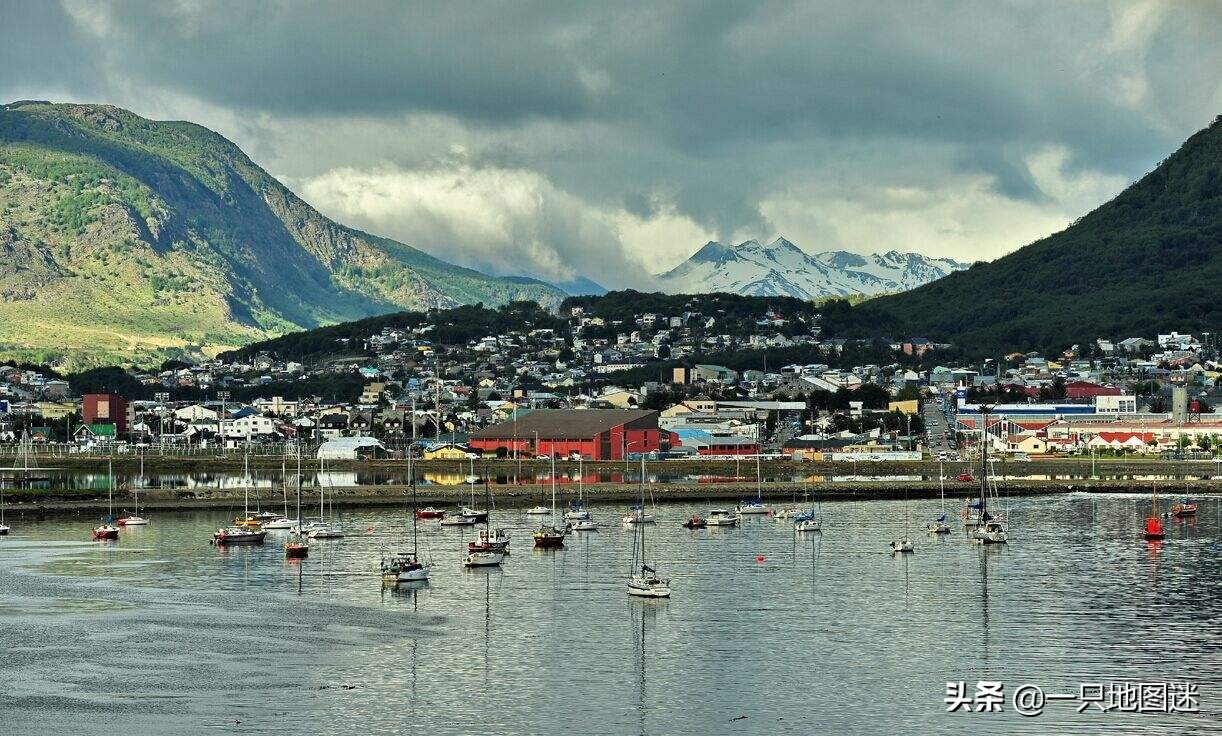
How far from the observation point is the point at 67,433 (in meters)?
197

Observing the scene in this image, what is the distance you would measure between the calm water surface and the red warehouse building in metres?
69.7

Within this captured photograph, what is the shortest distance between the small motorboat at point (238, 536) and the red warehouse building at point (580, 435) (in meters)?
64.9

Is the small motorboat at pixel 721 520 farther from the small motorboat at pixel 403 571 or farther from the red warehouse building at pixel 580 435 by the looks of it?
the red warehouse building at pixel 580 435

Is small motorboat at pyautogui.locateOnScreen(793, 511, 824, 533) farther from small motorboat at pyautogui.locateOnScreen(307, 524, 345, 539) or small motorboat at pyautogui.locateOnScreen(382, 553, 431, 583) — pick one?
small motorboat at pyautogui.locateOnScreen(382, 553, 431, 583)

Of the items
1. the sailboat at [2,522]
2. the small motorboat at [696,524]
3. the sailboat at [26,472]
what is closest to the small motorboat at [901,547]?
the small motorboat at [696,524]

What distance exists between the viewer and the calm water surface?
4634cm

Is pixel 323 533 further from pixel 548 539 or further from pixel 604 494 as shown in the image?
pixel 604 494

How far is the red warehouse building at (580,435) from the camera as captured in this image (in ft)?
527

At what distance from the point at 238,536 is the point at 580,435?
72.7m

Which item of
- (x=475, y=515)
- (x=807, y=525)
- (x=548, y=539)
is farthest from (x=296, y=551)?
(x=807, y=525)

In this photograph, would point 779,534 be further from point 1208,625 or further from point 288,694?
point 288,694

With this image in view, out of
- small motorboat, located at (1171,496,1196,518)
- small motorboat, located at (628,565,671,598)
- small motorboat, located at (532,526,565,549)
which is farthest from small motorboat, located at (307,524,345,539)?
small motorboat, located at (1171,496,1196,518)

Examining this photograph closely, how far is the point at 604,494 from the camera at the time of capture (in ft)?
406

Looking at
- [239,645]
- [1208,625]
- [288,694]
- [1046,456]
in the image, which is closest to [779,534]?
[1208,625]
